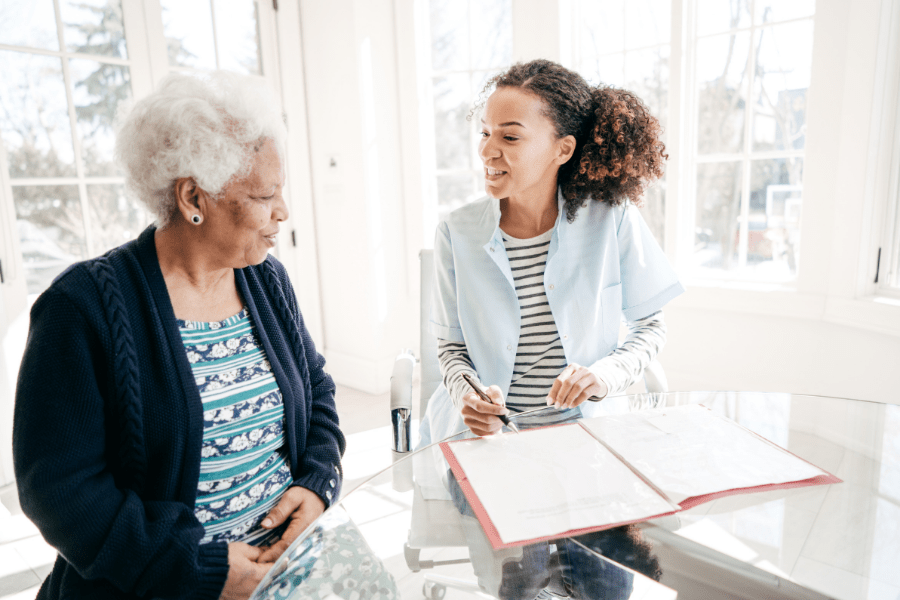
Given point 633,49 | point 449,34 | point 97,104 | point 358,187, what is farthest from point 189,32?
point 633,49

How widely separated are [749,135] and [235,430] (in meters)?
2.81

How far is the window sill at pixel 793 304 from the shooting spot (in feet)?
7.80

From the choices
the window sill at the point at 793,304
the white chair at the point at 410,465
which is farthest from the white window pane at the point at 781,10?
the white chair at the point at 410,465

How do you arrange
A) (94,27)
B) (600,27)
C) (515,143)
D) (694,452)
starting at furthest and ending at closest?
(600,27) → (94,27) → (515,143) → (694,452)

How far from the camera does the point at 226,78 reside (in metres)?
1.02

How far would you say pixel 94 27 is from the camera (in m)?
2.68

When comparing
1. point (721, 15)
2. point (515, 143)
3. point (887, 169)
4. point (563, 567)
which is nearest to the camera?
point (563, 567)

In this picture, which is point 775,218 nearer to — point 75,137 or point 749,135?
point 749,135

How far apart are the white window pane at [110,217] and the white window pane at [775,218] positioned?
304cm

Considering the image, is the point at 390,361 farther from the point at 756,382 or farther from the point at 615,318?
the point at 615,318

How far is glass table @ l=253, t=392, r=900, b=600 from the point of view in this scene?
78 cm

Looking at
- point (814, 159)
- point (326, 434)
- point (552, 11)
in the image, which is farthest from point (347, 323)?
point (814, 159)

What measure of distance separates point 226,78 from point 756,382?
9.20 ft

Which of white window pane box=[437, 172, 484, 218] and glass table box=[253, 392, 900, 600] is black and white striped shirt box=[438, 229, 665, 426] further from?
white window pane box=[437, 172, 484, 218]
